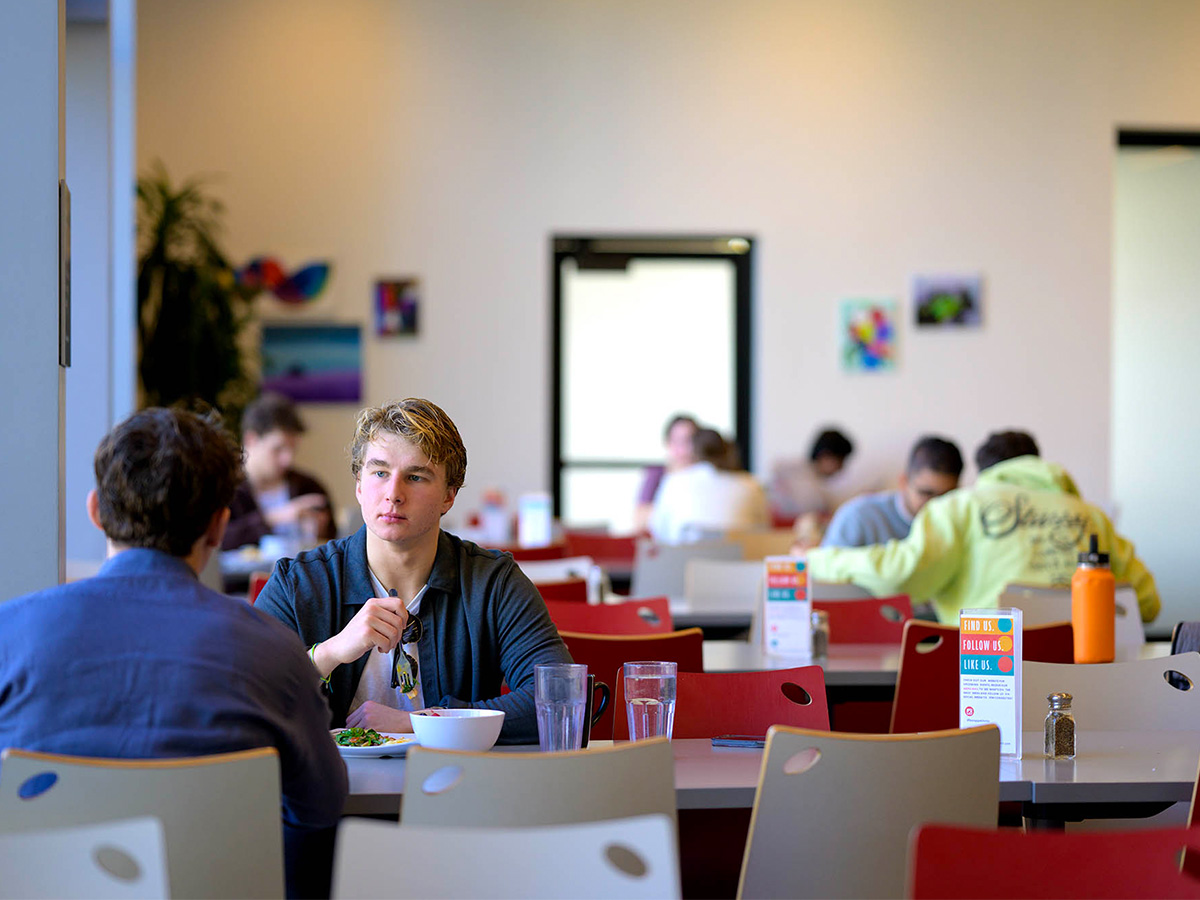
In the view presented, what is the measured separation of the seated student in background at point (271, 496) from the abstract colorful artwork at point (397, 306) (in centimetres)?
240

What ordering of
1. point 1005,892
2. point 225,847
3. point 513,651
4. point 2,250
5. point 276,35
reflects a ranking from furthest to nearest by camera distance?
point 276,35
point 2,250
point 513,651
point 225,847
point 1005,892

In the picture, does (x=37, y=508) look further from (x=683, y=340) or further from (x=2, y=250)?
(x=683, y=340)

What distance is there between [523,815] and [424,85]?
22.5 feet

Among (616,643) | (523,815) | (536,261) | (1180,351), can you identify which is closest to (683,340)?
(536,261)

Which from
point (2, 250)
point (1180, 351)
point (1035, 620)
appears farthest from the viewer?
point (1180, 351)

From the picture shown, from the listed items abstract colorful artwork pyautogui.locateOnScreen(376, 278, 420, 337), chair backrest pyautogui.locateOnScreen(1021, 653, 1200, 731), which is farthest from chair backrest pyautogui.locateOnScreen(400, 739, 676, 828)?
abstract colorful artwork pyautogui.locateOnScreen(376, 278, 420, 337)

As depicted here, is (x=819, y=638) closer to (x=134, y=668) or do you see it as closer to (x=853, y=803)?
(x=853, y=803)

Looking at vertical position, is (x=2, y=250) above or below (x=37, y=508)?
above

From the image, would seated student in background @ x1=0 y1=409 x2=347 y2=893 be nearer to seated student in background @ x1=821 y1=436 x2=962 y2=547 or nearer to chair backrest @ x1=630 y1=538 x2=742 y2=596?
chair backrest @ x1=630 y1=538 x2=742 y2=596

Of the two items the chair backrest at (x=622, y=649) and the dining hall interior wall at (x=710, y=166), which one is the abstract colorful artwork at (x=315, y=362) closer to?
the dining hall interior wall at (x=710, y=166)

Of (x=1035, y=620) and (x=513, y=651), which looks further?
(x=1035, y=620)

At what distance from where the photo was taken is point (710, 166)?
7.86 m

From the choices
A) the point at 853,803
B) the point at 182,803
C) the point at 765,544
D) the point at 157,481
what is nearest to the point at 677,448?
the point at 765,544

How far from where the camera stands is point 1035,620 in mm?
3242
